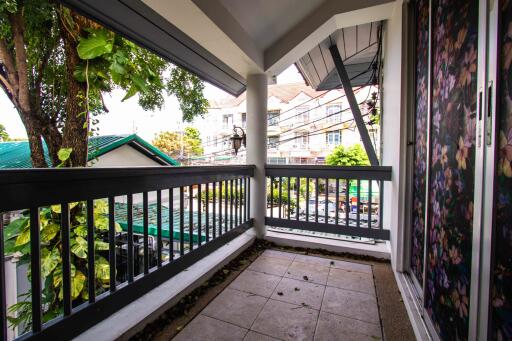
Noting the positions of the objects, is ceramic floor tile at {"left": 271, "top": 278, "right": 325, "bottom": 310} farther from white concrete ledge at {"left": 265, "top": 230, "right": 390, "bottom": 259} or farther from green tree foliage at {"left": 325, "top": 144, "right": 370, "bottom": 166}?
green tree foliage at {"left": 325, "top": 144, "right": 370, "bottom": 166}

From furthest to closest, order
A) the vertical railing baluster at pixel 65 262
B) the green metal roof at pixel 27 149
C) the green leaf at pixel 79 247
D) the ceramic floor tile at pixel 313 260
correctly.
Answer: the green metal roof at pixel 27 149 → the ceramic floor tile at pixel 313 260 → the green leaf at pixel 79 247 → the vertical railing baluster at pixel 65 262

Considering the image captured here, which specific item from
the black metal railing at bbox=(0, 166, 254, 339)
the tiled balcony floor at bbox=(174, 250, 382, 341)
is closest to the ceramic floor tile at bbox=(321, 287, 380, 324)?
the tiled balcony floor at bbox=(174, 250, 382, 341)

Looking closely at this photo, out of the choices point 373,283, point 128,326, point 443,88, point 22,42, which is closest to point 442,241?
point 443,88

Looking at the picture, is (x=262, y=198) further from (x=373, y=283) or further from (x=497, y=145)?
(x=497, y=145)

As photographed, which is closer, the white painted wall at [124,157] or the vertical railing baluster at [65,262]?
the vertical railing baluster at [65,262]

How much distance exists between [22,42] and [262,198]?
3019mm

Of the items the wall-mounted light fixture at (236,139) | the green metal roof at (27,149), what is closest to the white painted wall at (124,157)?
the green metal roof at (27,149)

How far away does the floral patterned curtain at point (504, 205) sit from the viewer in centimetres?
67

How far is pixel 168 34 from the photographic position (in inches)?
73.2

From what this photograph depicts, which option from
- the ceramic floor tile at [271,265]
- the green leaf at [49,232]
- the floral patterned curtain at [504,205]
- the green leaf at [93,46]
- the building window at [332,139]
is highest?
the building window at [332,139]

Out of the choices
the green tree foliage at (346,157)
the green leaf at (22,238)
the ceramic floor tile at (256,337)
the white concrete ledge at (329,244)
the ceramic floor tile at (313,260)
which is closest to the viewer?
the ceramic floor tile at (256,337)

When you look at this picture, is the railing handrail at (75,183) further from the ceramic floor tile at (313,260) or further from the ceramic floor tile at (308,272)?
the ceramic floor tile at (313,260)

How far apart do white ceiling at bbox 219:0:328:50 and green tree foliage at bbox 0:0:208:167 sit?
1.10 metres

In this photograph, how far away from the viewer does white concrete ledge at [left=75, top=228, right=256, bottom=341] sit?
4.12ft
